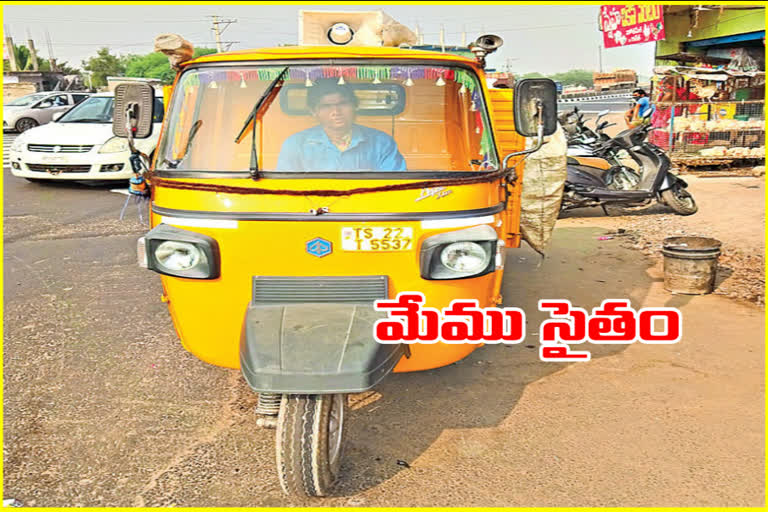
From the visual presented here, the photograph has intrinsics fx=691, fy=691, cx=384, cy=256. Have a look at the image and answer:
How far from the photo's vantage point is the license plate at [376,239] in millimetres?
3279

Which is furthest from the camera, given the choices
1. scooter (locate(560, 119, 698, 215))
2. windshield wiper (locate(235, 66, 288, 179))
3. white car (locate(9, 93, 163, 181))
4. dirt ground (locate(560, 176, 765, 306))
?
white car (locate(9, 93, 163, 181))

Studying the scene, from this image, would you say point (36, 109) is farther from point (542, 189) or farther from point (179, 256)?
point (179, 256)

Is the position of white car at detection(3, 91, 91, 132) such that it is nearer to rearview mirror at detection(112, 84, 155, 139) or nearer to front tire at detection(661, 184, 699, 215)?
front tire at detection(661, 184, 699, 215)

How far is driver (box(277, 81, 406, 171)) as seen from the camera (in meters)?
3.64

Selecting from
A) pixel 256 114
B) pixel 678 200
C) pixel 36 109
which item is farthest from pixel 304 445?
pixel 36 109

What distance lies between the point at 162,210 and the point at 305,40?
3.71 meters

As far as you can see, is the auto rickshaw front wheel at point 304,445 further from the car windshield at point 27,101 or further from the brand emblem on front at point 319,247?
the car windshield at point 27,101

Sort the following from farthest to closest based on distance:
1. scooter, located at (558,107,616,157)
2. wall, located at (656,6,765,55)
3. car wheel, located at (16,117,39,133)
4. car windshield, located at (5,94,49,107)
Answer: car windshield, located at (5,94,49,107)
car wheel, located at (16,117,39,133)
wall, located at (656,6,765,55)
scooter, located at (558,107,616,157)

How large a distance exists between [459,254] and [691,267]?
11.0 ft

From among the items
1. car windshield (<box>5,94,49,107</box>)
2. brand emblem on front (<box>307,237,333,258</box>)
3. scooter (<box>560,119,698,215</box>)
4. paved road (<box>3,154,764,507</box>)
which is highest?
car windshield (<box>5,94,49,107</box>)

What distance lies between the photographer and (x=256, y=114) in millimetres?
3545

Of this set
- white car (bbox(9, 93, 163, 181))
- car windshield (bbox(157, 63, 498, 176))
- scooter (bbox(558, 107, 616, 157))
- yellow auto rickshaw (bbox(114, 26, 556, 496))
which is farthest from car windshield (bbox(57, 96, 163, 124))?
yellow auto rickshaw (bbox(114, 26, 556, 496))

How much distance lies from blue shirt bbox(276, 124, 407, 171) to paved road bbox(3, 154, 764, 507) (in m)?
1.36

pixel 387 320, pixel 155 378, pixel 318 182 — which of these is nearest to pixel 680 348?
pixel 387 320
